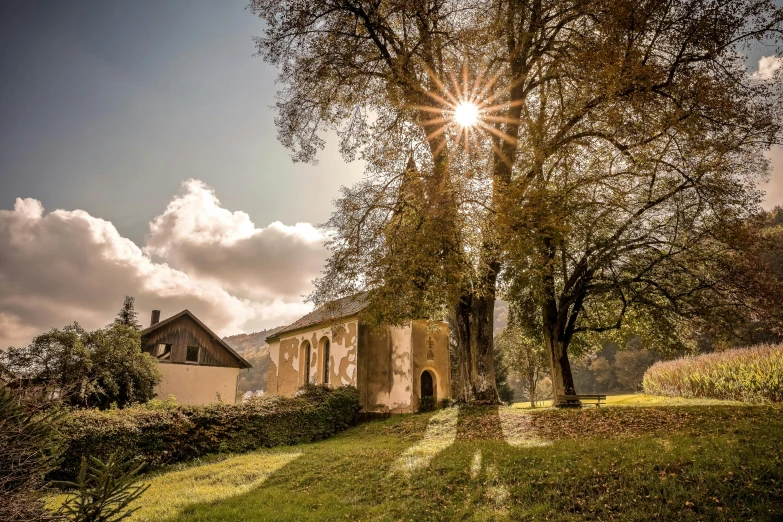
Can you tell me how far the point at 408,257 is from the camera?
12.4 m

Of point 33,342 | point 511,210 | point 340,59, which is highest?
point 340,59

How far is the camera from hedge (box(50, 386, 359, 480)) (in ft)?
42.8

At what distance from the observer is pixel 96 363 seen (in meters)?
20.5

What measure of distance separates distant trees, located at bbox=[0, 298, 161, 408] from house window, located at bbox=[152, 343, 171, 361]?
4.24m

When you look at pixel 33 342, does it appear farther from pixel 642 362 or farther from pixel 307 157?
pixel 642 362

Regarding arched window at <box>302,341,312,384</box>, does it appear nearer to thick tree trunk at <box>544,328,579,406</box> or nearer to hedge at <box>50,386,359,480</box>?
hedge at <box>50,386,359,480</box>

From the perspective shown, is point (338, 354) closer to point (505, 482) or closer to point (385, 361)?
point (385, 361)

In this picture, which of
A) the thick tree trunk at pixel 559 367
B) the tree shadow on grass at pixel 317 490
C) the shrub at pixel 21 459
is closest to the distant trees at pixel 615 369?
the thick tree trunk at pixel 559 367

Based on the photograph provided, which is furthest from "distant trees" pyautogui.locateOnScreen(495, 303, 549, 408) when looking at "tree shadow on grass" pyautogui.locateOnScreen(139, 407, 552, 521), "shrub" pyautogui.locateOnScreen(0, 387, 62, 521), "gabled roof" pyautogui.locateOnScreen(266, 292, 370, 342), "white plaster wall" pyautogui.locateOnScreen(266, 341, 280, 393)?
"shrub" pyautogui.locateOnScreen(0, 387, 62, 521)

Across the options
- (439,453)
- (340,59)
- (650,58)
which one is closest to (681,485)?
(439,453)

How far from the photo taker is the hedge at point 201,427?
13047mm

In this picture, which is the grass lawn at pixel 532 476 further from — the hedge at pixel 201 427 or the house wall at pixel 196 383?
the house wall at pixel 196 383

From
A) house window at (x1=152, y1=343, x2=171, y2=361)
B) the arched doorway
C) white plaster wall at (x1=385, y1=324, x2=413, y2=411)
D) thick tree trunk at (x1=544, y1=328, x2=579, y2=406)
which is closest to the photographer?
thick tree trunk at (x1=544, y1=328, x2=579, y2=406)

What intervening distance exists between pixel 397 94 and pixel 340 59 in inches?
96.7
